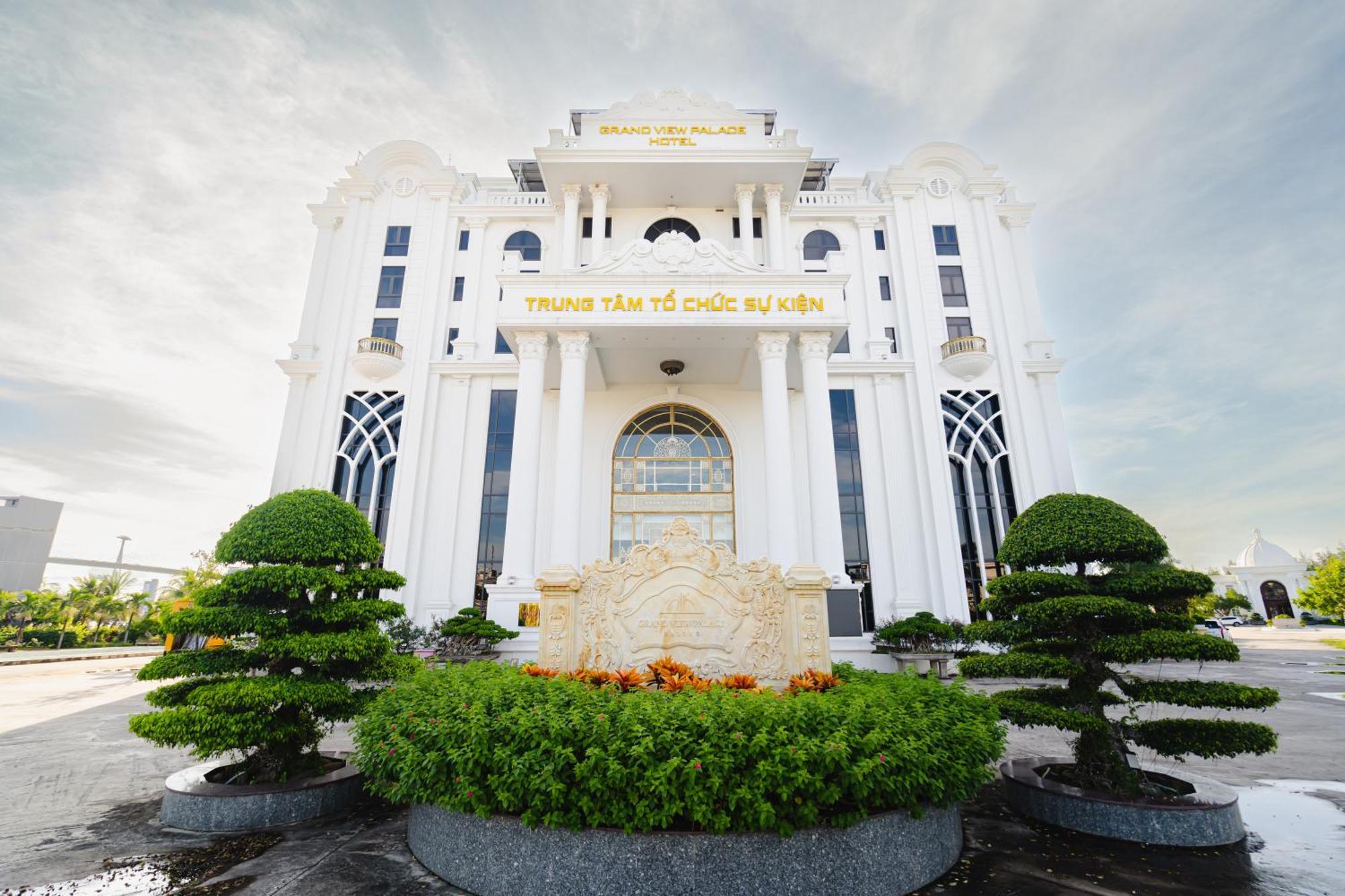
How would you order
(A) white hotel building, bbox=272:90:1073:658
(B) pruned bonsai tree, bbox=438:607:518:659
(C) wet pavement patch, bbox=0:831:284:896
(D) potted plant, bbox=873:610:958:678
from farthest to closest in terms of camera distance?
(A) white hotel building, bbox=272:90:1073:658 < (D) potted plant, bbox=873:610:958:678 < (B) pruned bonsai tree, bbox=438:607:518:659 < (C) wet pavement patch, bbox=0:831:284:896

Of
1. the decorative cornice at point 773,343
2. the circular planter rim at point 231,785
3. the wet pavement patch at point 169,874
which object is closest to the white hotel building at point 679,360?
the decorative cornice at point 773,343

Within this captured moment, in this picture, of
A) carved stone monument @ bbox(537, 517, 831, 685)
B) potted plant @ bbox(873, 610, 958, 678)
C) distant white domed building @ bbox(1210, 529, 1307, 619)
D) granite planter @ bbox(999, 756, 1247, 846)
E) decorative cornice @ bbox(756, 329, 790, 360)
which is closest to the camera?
granite planter @ bbox(999, 756, 1247, 846)

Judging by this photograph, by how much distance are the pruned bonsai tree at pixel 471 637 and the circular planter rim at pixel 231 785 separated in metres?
6.50

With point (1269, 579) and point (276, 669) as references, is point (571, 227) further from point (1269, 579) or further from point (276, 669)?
point (1269, 579)

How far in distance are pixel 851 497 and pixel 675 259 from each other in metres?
9.33

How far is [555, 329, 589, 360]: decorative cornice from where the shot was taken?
1488cm

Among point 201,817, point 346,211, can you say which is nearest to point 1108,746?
point 201,817

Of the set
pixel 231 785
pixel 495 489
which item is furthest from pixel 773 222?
pixel 231 785

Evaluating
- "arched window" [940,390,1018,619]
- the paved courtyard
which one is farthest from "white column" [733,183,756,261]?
the paved courtyard

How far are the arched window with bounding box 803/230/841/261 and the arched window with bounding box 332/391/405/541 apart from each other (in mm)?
15269

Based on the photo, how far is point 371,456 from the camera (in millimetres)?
19141

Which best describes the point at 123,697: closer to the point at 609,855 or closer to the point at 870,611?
the point at 609,855

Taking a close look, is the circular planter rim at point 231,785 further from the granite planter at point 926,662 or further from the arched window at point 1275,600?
the arched window at point 1275,600

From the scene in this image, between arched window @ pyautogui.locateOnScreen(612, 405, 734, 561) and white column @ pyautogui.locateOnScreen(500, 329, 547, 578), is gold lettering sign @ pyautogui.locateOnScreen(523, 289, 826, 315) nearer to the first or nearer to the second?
white column @ pyautogui.locateOnScreen(500, 329, 547, 578)
